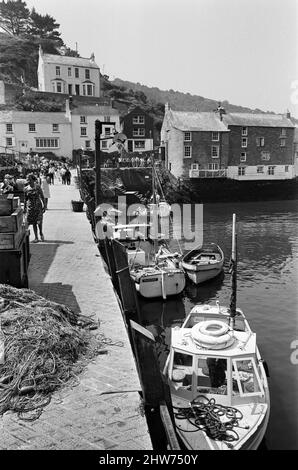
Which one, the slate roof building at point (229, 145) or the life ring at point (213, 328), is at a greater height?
the slate roof building at point (229, 145)

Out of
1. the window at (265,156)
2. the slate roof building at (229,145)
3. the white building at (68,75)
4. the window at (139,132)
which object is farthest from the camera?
the white building at (68,75)

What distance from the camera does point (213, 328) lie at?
10.8m

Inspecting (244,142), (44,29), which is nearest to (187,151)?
(244,142)

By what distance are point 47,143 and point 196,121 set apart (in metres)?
22.6

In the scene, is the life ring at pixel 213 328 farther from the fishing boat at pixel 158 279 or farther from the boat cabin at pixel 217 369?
the fishing boat at pixel 158 279

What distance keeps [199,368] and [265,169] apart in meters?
54.5

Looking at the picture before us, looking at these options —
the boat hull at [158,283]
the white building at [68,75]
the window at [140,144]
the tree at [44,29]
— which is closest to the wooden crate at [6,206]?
the boat hull at [158,283]

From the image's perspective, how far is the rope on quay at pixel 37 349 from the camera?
626 centimetres

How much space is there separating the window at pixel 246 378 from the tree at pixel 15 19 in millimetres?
116096

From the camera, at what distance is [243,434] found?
845 centimetres

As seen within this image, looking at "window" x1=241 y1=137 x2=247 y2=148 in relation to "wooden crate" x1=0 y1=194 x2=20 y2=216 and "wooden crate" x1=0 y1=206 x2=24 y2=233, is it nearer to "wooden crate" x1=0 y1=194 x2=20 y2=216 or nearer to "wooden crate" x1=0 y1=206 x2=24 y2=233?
"wooden crate" x1=0 y1=194 x2=20 y2=216

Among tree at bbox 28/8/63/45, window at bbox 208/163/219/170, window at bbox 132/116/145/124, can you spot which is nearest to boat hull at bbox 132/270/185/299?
window at bbox 208/163/219/170

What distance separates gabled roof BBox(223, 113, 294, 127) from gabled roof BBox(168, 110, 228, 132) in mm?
1378
